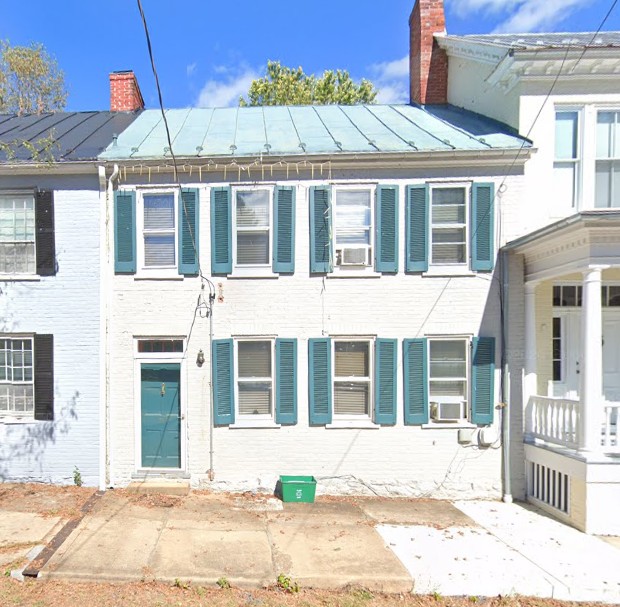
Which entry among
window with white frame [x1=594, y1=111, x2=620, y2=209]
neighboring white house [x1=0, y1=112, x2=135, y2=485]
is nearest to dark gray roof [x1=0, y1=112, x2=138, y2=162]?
neighboring white house [x1=0, y1=112, x2=135, y2=485]

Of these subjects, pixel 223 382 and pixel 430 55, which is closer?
pixel 223 382

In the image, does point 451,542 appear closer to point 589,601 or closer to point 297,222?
point 589,601

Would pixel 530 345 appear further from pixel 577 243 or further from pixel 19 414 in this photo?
pixel 19 414

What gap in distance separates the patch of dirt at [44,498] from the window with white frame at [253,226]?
16.0 ft

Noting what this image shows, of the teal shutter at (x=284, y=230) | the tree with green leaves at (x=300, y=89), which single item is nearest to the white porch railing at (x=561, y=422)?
the teal shutter at (x=284, y=230)

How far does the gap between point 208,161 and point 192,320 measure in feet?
9.63

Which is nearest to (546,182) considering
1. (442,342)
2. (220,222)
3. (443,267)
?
(443,267)

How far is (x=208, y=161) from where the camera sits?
7.91 meters

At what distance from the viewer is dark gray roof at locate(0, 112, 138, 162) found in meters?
8.15

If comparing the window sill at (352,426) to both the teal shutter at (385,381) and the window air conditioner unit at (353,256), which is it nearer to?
the teal shutter at (385,381)

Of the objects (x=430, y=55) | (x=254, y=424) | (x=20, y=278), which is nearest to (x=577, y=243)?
(x=254, y=424)

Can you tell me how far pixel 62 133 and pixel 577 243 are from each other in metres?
10.4

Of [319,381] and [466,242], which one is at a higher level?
[466,242]

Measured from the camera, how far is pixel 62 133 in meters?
9.52
